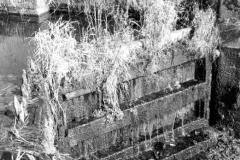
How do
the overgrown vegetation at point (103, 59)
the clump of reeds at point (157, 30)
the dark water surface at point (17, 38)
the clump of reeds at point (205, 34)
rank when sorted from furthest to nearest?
the dark water surface at point (17, 38) → the clump of reeds at point (205, 34) → the clump of reeds at point (157, 30) → the overgrown vegetation at point (103, 59)

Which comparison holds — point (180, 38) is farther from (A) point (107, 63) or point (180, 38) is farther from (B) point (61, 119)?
(B) point (61, 119)

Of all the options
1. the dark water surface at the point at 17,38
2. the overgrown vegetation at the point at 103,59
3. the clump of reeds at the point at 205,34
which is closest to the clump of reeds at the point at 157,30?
the overgrown vegetation at the point at 103,59

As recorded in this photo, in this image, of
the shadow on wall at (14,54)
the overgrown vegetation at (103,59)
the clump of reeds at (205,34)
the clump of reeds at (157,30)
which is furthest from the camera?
the shadow on wall at (14,54)

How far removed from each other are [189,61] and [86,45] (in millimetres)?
1683

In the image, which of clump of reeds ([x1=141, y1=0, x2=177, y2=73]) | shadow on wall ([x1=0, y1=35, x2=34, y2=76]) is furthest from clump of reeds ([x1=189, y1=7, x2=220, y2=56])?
shadow on wall ([x1=0, y1=35, x2=34, y2=76])

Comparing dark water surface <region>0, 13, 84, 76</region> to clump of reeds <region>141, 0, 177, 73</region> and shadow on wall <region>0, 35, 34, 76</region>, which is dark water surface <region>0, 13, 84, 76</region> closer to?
shadow on wall <region>0, 35, 34, 76</region>

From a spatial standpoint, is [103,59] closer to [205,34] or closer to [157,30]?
[157,30]

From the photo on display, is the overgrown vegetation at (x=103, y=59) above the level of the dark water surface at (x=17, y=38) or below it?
above

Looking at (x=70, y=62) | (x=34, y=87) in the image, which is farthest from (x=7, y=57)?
(x=70, y=62)

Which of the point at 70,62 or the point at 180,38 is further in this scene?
the point at 180,38

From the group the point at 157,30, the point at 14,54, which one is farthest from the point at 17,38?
the point at 157,30

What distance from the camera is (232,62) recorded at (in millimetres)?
5637

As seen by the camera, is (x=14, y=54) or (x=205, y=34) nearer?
(x=205, y=34)

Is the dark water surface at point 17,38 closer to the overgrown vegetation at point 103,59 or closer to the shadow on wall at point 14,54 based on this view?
the shadow on wall at point 14,54
